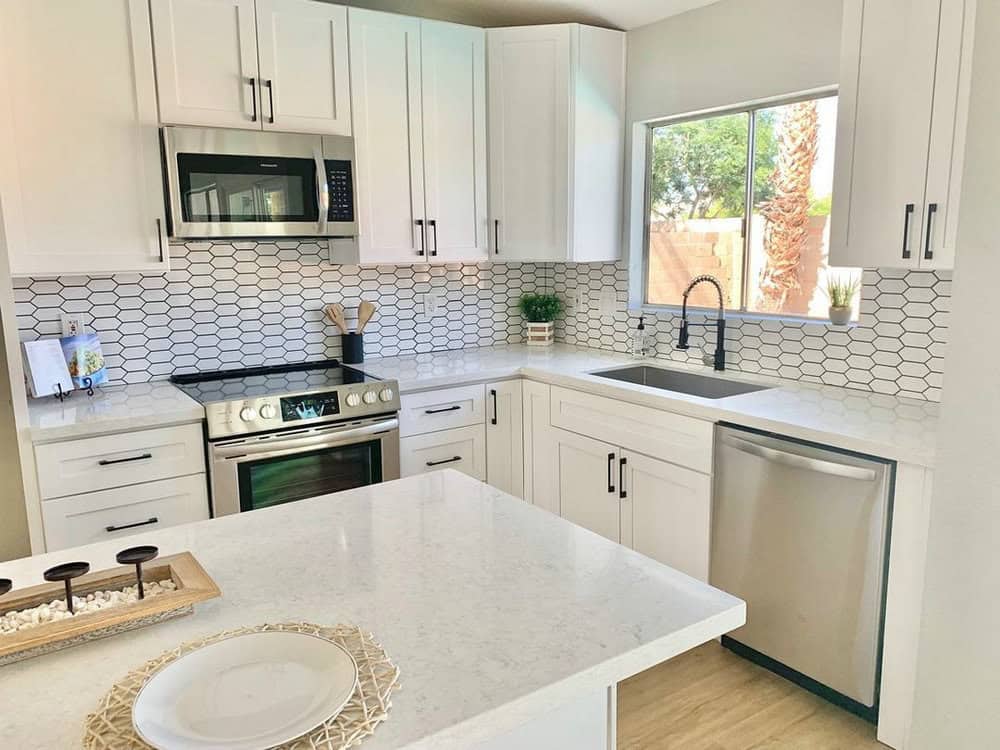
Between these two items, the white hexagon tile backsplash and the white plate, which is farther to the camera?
the white hexagon tile backsplash

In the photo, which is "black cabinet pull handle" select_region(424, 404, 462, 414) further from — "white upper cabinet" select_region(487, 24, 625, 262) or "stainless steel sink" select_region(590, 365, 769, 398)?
"white upper cabinet" select_region(487, 24, 625, 262)

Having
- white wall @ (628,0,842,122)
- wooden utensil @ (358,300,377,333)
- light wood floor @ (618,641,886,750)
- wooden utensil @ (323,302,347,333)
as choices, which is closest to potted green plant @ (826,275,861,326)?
white wall @ (628,0,842,122)

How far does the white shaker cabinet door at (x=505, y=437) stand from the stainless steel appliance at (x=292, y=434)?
51 cm

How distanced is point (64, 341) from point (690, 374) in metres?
2.60

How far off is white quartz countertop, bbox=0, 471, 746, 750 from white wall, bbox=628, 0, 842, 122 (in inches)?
87.5

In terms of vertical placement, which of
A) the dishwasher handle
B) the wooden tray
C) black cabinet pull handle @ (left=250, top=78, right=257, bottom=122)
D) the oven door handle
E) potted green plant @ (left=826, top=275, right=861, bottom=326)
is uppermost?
black cabinet pull handle @ (left=250, top=78, right=257, bottom=122)

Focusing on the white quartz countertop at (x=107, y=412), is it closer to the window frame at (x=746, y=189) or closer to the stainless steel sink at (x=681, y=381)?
the stainless steel sink at (x=681, y=381)

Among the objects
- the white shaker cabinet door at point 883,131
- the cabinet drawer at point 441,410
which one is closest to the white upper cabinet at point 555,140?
the cabinet drawer at point 441,410

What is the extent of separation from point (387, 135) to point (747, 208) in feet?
5.32

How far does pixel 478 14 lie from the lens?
3.63m

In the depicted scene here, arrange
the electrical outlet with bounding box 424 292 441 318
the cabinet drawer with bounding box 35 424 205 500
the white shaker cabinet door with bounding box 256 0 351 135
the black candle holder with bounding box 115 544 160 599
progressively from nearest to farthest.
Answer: the black candle holder with bounding box 115 544 160 599
the cabinet drawer with bounding box 35 424 205 500
the white shaker cabinet door with bounding box 256 0 351 135
the electrical outlet with bounding box 424 292 441 318

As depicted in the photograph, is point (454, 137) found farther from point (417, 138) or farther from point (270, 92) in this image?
point (270, 92)

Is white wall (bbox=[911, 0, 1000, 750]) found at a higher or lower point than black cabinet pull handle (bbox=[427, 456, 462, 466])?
higher

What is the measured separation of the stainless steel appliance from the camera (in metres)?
2.74
